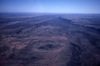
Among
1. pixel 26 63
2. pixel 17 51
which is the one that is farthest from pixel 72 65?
pixel 17 51

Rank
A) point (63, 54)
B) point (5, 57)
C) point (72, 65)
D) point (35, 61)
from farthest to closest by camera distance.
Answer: point (63, 54) → point (5, 57) → point (35, 61) → point (72, 65)

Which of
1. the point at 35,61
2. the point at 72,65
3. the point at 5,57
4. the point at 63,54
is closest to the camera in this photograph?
the point at 72,65

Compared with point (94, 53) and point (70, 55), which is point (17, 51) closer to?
point (70, 55)

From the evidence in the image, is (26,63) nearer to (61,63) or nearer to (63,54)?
(61,63)

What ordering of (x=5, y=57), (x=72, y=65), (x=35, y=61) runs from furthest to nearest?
(x=5, y=57), (x=35, y=61), (x=72, y=65)

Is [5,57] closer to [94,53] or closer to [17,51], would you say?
[17,51]

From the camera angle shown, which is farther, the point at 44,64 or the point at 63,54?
the point at 63,54

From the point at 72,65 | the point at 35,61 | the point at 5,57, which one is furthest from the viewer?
the point at 5,57

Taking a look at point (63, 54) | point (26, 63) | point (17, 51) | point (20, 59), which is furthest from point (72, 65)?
point (17, 51)

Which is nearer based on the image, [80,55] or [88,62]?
[88,62]
